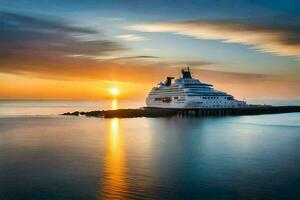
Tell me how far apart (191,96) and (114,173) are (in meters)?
77.2

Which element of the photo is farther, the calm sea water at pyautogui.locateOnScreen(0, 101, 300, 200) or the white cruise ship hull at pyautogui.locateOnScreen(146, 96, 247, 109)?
the white cruise ship hull at pyautogui.locateOnScreen(146, 96, 247, 109)

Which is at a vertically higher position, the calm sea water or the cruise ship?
the cruise ship

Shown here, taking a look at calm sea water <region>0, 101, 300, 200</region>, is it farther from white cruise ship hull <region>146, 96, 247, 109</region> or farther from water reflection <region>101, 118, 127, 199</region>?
white cruise ship hull <region>146, 96, 247, 109</region>

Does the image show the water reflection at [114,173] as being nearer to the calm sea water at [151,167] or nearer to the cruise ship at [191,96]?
the calm sea water at [151,167]

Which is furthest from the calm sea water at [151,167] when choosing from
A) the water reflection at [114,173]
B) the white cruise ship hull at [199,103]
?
the white cruise ship hull at [199,103]

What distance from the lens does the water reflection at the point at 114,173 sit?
25391 mm

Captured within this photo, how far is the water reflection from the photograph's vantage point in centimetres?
2539

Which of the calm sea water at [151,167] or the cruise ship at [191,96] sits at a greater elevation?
the cruise ship at [191,96]

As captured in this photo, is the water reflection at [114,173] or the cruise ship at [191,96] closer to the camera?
the water reflection at [114,173]

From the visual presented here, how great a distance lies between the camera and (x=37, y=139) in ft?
183

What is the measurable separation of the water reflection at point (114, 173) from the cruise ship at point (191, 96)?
5823 cm

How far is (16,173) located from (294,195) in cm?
2003

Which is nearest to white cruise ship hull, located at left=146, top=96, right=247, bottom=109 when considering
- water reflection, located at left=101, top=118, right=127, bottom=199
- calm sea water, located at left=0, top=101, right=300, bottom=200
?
calm sea water, located at left=0, top=101, right=300, bottom=200

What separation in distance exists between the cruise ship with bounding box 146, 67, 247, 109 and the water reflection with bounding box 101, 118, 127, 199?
58.2 metres
